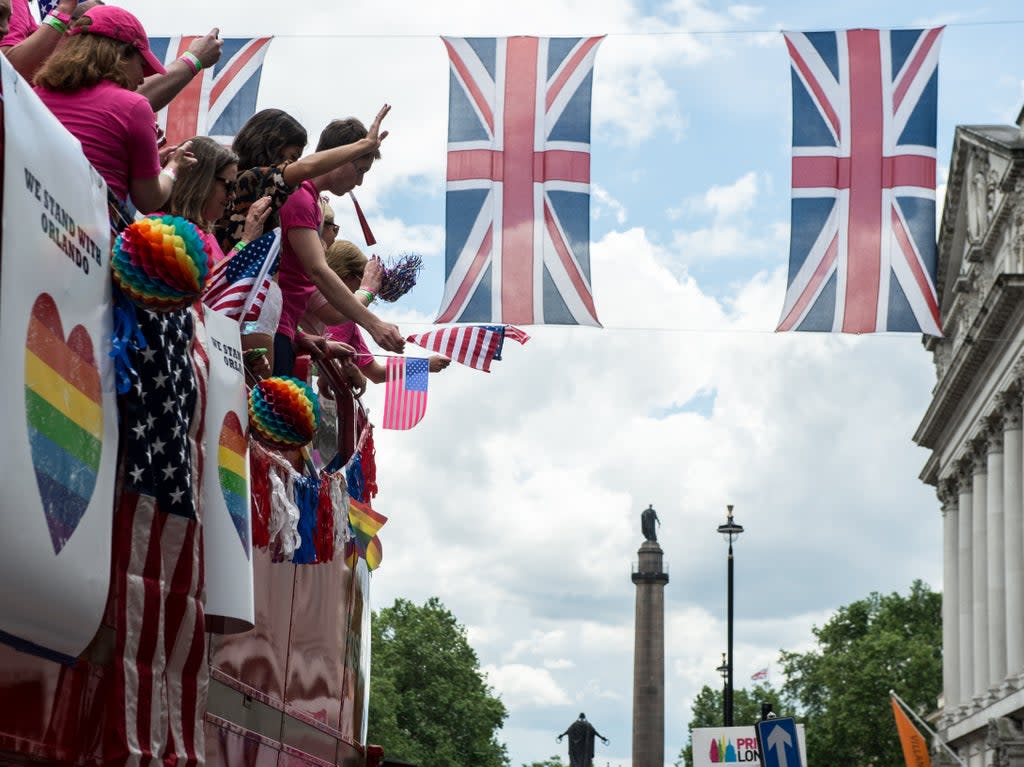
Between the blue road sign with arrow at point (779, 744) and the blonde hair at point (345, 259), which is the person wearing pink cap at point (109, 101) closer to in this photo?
the blonde hair at point (345, 259)

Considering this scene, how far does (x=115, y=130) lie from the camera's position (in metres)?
4.50

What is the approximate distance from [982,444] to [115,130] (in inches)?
2163

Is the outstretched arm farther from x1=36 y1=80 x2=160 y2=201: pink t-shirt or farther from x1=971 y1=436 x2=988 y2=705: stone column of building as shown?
x1=971 y1=436 x2=988 y2=705: stone column of building

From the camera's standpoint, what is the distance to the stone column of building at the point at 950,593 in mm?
62469

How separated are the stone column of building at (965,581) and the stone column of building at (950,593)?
816mm

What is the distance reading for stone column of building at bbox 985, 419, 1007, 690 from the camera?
176 ft

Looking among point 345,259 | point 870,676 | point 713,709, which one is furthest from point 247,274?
point 713,709

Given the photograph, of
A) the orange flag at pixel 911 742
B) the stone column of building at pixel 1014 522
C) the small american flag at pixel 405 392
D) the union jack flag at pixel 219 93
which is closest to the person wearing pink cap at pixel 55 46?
the small american flag at pixel 405 392

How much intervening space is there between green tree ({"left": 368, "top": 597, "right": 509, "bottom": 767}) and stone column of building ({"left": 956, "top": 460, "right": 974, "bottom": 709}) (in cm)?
3126

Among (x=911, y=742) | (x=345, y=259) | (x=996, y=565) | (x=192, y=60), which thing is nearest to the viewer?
(x=192, y=60)

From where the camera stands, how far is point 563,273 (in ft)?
48.9

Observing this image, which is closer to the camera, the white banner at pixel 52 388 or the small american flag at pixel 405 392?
the white banner at pixel 52 388

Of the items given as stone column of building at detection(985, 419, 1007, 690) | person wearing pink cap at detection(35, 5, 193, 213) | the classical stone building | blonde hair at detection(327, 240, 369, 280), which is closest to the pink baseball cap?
person wearing pink cap at detection(35, 5, 193, 213)

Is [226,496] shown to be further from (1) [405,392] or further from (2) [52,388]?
(1) [405,392]
